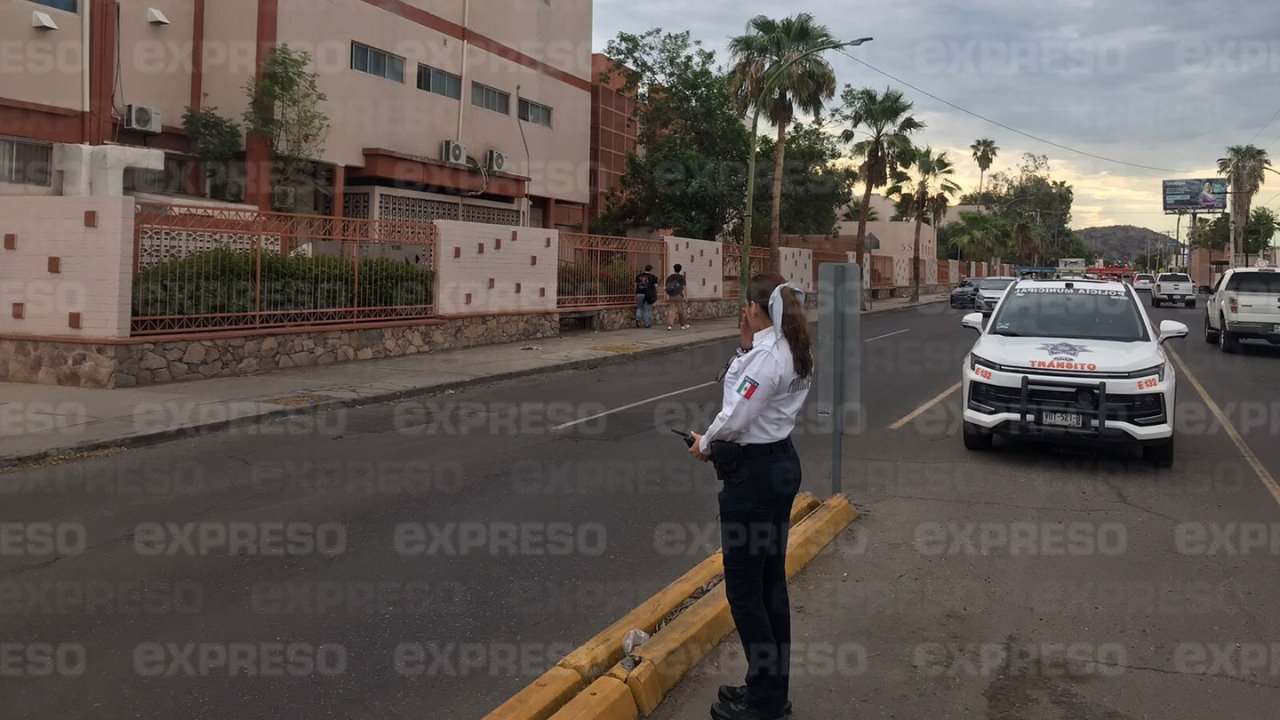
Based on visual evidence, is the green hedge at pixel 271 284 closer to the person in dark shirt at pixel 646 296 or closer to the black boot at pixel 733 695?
the person in dark shirt at pixel 646 296

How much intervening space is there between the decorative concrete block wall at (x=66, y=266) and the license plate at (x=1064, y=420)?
11386 millimetres

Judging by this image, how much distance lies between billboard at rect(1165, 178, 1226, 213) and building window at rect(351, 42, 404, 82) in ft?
315

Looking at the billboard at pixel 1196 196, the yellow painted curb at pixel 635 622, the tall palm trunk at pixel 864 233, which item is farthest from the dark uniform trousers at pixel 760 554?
the billboard at pixel 1196 196

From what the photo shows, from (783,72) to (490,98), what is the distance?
9472 mm

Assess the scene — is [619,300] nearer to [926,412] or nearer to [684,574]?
[926,412]

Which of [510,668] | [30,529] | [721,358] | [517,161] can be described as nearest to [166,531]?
[30,529]

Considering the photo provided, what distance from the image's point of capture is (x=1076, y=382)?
8.77 m

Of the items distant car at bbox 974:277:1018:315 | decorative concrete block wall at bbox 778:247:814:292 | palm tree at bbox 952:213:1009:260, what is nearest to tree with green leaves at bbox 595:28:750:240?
decorative concrete block wall at bbox 778:247:814:292

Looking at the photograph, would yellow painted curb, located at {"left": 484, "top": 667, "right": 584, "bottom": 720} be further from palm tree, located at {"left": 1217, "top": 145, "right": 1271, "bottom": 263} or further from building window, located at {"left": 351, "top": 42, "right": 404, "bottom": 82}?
palm tree, located at {"left": 1217, "top": 145, "right": 1271, "bottom": 263}

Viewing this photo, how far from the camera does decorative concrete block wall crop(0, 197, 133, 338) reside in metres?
13.1

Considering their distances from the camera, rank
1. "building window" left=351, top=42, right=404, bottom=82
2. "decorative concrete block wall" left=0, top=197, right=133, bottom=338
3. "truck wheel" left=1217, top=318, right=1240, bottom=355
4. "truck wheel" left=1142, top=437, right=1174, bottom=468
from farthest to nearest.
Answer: "building window" left=351, top=42, right=404, bottom=82, "truck wheel" left=1217, top=318, right=1240, bottom=355, "decorative concrete block wall" left=0, top=197, right=133, bottom=338, "truck wheel" left=1142, top=437, right=1174, bottom=468

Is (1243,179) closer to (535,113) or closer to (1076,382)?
(535,113)

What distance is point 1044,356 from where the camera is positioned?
29.8 ft

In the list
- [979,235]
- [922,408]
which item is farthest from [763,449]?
[979,235]
